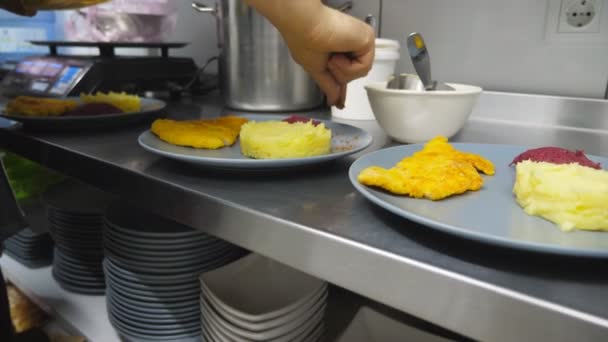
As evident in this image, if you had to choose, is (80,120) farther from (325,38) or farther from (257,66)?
(325,38)

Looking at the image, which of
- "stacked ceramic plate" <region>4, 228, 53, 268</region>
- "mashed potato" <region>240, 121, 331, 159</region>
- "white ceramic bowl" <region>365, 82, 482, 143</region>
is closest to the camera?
"mashed potato" <region>240, 121, 331, 159</region>

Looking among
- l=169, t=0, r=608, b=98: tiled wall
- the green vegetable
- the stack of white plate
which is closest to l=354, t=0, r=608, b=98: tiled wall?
l=169, t=0, r=608, b=98: tiled wall

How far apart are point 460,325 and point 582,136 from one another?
666 mm

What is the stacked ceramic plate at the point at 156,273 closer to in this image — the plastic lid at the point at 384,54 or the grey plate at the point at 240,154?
the grey plate at the point at 240,154

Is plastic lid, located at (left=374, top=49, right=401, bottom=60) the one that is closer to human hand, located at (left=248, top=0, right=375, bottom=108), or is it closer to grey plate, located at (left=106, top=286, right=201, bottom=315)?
human hand, located at (left=248, top=0, right=375, bottom=108)

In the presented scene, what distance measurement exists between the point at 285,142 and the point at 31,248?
34.2 inches

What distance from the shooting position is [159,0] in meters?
1.67

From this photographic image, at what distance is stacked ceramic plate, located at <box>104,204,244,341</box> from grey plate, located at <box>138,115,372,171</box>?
188 mm

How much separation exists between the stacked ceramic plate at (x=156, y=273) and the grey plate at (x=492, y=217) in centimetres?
39

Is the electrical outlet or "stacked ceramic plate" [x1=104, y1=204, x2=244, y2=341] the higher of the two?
the electrical outlet

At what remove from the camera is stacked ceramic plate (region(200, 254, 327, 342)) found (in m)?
0.62

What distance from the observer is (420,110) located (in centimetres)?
68

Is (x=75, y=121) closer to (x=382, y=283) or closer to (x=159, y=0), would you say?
(x=382, y=283)

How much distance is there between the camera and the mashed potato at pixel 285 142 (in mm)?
542
